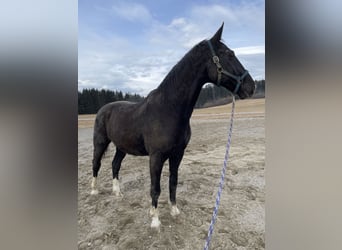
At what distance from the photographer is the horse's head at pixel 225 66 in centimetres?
121

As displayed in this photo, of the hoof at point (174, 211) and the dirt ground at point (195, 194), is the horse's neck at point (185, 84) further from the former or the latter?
the hoof at point (174, 211)

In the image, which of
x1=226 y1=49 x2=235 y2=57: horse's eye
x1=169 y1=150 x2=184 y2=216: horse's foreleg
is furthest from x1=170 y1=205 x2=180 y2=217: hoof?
x1=226 y1=49 x2=235 y2=57: horse's eye

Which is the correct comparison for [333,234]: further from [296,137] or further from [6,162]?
[6,162]

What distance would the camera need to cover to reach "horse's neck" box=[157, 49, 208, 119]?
1.25 metres

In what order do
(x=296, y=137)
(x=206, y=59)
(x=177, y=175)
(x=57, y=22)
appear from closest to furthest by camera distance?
(x=296, y=137) → (x=57, y=22) → (x=206, y=59) → (x=177, y=175)

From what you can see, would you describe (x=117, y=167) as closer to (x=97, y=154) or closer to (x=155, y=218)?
(x=97, y=154)

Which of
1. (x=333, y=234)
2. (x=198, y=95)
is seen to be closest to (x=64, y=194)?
(x=198, y=95)

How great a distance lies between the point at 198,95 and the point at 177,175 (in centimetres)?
45

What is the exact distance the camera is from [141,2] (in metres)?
1.33

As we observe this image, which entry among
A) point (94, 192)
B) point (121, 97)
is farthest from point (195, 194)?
point (121, 97)

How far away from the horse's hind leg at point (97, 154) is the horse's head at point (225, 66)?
0.75 metres

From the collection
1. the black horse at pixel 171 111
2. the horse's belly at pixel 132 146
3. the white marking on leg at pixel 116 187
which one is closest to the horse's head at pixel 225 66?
the black horse at pixel 171 111

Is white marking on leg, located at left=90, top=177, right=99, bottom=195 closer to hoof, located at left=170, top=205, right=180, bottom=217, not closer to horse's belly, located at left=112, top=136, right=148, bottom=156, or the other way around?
horse's belly, located at left=112, top=136, right=148, bottom=156

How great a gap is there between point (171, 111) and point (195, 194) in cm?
48
